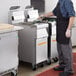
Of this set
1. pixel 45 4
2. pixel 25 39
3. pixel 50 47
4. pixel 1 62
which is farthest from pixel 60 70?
pixel 45 4

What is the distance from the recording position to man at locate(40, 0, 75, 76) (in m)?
3.13

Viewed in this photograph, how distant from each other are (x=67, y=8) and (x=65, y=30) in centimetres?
36

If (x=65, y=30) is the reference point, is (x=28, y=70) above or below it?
below

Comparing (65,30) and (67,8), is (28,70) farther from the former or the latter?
(67,8)

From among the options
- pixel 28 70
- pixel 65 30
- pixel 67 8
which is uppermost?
pixel 67 8

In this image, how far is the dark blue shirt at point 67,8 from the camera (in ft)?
10.2

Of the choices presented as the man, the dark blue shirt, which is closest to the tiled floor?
the man

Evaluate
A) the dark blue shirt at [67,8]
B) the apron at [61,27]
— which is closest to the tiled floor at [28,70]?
the apron at [61,27]

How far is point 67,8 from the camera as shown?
3119mm

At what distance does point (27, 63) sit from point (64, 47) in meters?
1.19

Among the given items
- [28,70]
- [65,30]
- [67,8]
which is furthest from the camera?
[28,70]

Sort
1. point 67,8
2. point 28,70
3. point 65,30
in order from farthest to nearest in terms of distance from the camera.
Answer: point 28,70 < point 65,30 < point 67,8

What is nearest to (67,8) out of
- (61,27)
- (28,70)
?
(61,27)

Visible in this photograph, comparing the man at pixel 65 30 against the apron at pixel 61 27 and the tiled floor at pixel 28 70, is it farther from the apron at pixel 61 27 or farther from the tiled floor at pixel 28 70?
the tiled floor at pixel 28 70
